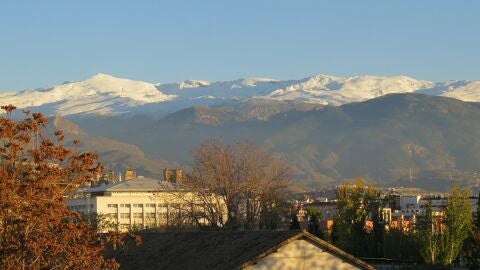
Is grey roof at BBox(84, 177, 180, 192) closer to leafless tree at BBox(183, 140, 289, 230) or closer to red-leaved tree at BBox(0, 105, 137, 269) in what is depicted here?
leafless tree at BBox(183, 140, 289, 230)

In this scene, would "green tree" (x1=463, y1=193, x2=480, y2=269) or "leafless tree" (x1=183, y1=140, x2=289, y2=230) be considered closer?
"green tree" (x1=463, y1=193, x2=480, y2=269)

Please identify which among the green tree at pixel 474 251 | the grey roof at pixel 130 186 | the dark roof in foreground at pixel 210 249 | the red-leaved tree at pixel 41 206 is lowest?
the green tree at pixel 474 251

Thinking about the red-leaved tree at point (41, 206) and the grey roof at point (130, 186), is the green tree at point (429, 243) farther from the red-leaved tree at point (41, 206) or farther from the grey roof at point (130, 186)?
the grey roof at point (130, 186)

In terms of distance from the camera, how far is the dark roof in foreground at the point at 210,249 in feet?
175

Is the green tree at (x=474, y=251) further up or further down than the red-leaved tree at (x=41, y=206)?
further down

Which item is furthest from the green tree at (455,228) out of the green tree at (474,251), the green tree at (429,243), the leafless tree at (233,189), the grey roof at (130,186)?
the grey roof at (130,186)

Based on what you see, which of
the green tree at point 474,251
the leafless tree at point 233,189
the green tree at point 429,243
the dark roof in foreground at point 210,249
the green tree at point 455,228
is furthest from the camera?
the leafless tree at point 233,189

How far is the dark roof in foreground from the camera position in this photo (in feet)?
175

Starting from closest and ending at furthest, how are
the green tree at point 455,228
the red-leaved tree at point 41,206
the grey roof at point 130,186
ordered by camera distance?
the red-leaved tree at point 41,206 < the green tree at point 455,228 < the grey roof at point 130,186

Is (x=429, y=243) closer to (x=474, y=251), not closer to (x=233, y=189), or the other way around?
(x=474, y=251)

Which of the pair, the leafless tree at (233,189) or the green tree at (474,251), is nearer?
the green tree at (474,251)

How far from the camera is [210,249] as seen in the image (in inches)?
2287

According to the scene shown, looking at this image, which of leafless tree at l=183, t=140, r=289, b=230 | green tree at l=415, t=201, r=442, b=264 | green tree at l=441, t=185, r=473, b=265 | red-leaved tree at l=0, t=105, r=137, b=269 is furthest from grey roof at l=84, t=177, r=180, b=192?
red-leaved tree at l=0, t=105, r=137, b=269

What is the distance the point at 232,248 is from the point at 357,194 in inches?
2487
